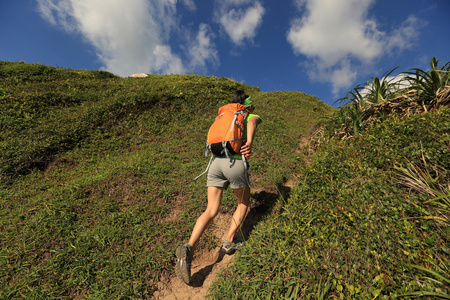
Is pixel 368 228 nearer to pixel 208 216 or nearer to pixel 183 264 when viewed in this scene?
pixel 208 216

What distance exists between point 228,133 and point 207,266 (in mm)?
2491

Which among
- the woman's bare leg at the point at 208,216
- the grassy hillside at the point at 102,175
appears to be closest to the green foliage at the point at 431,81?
the grassy hillside at the point at 102,175

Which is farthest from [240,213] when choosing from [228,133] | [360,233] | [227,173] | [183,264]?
[360,233]

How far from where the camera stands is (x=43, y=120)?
8359 mm

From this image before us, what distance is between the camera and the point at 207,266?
376 cm

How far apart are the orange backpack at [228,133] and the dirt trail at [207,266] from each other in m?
1.91

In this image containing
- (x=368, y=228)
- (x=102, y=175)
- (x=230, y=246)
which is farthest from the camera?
(x=102, y=175)

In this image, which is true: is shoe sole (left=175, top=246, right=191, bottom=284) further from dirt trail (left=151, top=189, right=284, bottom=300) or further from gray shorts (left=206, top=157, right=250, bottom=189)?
gray shorts (left=206, top=157, right=250, bottom=189)

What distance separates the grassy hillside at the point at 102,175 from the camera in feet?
11.4

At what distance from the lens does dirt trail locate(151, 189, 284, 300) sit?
10.8 feet

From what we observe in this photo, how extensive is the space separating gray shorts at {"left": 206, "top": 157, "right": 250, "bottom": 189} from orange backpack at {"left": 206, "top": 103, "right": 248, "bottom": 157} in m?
0.14

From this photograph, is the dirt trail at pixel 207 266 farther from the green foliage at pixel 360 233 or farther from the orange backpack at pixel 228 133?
the orange backpack at pixel 228 133

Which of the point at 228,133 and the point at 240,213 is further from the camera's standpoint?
the point at 240,213

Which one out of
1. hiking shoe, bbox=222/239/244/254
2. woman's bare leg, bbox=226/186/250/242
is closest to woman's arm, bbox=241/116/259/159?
woman's bare leg, bbox=226/186/250/242
